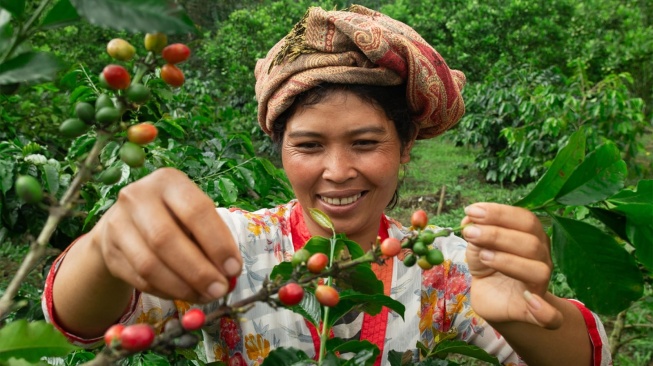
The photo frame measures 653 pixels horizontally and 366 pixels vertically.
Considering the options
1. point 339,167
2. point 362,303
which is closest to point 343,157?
point 339,167

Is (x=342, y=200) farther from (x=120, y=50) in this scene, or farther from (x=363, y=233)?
(x=120, y=50)

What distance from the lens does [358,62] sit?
1374 mm

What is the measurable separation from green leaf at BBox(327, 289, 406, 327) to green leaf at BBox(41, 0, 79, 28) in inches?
19.7

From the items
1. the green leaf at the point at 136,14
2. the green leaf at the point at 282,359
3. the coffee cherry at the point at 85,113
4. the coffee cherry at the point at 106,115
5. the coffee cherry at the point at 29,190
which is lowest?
the green leaf at the point at 282,359

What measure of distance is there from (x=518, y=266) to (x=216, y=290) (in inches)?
18.7

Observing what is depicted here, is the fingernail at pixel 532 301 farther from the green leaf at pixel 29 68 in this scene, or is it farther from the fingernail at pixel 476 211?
the green leaf at pixel 29 68

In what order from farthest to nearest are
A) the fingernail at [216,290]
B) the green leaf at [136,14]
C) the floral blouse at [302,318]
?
the floral blouse at [302,318]
the fingernail at [216,290]
the green leaf at [136,14]

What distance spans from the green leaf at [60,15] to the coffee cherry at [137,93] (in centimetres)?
10

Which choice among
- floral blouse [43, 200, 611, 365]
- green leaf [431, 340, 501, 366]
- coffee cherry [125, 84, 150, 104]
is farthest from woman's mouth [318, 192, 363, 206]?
coffee cherry [125, 84, 150, 104]

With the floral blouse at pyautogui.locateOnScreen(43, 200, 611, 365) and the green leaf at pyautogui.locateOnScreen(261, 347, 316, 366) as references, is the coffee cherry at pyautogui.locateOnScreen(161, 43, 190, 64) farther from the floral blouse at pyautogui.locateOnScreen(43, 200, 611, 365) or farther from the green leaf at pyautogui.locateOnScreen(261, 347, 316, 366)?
the floral blouse at pyautogui.locateOnScreen(43, 200, 611, 365)

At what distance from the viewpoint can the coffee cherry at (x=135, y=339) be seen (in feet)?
1.57

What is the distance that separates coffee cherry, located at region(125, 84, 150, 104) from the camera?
549 mm

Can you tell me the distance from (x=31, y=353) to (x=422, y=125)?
1.23 meters

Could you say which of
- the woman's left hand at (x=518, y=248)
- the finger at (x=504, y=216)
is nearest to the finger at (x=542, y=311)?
the woman's left hand at (x=518, y=248)
